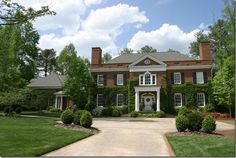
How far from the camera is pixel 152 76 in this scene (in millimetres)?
36438

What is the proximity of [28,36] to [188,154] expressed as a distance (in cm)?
4565

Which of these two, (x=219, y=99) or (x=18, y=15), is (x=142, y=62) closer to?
(x=219, y=99)

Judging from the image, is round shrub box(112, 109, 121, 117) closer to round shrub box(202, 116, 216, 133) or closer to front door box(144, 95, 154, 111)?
front door box(144, 95, 154, 111)

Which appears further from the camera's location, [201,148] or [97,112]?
[97,112]

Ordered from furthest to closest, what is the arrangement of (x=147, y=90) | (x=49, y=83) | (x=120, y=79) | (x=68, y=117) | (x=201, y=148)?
(x=49, y=83)
(x=120, y=79)
(x=147, y=90)
(x=68, y=117)
(x=201, y=148)

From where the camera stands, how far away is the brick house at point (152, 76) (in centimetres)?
3547

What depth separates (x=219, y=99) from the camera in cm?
3105

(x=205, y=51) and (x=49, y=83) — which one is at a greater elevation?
(x=205, y=51)

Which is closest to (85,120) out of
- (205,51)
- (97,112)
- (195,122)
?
(195,122)

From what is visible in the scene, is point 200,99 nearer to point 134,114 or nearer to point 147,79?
point 147,79

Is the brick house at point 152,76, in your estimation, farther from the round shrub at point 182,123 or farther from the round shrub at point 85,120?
the round shrub at point 182,123

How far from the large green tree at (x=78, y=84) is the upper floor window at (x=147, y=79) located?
22.4ft

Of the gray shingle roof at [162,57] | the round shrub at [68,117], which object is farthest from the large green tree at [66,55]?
the round shrub at [68,117]

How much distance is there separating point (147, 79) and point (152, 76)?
76 centimetres
